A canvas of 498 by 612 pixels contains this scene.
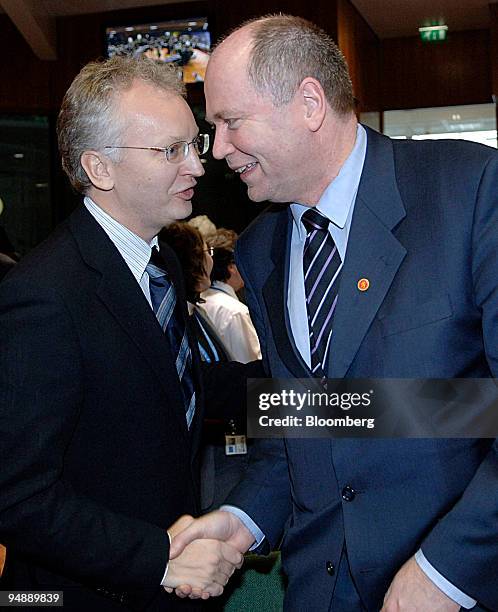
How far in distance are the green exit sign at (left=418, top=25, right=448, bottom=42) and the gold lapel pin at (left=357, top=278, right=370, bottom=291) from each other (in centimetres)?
765

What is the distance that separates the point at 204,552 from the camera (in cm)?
188

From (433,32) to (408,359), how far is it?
306 inches

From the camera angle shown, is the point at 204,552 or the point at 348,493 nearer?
the point at 348,493

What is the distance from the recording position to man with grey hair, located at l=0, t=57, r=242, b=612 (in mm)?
1708

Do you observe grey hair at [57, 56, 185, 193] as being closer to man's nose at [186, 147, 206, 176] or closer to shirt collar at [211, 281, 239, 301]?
man's nose at [186, 147, 206, 176]

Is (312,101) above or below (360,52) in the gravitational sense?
below

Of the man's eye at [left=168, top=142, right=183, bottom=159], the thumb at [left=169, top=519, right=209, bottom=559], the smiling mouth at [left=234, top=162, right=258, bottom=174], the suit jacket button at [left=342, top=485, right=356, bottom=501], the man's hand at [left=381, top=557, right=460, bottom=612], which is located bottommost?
the thumb at [left=169, top=519, right=209, bottom=559]

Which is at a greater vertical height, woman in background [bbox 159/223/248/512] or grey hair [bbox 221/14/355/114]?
grey hair [bbox 221/14/355/114]

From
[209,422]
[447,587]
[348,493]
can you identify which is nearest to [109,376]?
[348,493]

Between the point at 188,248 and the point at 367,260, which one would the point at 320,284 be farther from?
the point at 188,248

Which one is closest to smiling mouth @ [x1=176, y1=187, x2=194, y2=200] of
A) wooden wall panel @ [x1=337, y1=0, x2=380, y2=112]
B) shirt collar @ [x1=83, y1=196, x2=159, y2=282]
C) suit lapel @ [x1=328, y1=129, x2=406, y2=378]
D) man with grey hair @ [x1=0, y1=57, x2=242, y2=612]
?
man with grey hair @ [x1=0, y1=57, x2=242, y2=612]

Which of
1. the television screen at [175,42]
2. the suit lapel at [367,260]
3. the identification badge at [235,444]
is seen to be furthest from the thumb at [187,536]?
the television screen at [175,42]

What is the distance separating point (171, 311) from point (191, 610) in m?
0.68

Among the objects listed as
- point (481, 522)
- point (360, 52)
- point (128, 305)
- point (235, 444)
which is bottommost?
point (235, 444)
